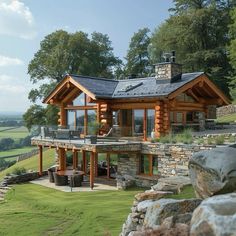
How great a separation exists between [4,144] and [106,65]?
148 feet

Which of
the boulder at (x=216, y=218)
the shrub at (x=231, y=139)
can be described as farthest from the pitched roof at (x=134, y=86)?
the boulder at (x=216, y=218)

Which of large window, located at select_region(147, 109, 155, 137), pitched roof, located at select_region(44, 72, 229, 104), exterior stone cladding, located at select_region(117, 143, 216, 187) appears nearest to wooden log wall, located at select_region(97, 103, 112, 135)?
pitched roof, located at select_region(44, 72, 229, 104)

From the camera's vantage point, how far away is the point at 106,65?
47406 millimetres

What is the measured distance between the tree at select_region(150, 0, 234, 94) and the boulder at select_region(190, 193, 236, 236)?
1355 inches

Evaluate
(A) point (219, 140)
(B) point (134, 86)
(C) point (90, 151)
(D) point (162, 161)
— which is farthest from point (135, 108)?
(A) point (219, 140)

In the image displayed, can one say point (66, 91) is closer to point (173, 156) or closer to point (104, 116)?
point (104, 116)

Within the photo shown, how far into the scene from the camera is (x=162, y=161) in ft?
62.9

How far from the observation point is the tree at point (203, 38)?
40.7 meters

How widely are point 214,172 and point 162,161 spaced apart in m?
11.4

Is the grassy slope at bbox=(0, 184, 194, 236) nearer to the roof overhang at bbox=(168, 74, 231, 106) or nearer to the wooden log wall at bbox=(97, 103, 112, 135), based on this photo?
the wooden log wall at bbox=(97, 103, 112, 135)

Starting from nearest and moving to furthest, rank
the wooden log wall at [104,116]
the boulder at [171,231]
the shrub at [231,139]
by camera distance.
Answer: the boulder at [171,231]
the shrub at [231,139]
the wooden log wall at [104,116]

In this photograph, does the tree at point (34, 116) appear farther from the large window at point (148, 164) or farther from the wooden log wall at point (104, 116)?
the large window at point (148, 164)

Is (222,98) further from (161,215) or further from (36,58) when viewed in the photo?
(36,58)

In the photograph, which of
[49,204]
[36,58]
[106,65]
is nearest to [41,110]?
[36,58]
